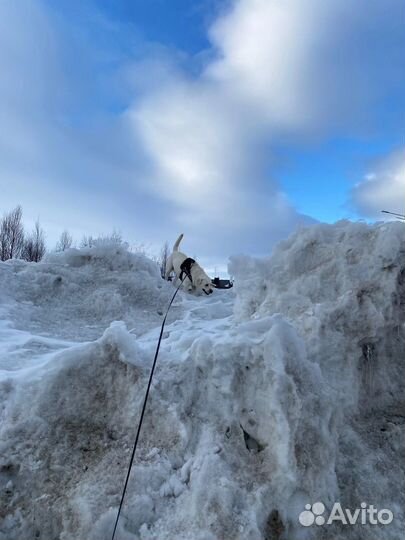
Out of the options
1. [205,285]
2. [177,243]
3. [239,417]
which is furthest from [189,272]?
[239,417]

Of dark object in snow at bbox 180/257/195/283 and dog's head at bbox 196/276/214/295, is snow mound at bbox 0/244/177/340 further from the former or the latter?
dark object in snow at bbox 180/257/195/283

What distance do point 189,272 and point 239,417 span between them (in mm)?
6232

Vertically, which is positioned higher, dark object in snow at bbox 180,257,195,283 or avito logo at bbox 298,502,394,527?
dark object in snow at bbox 180,257,195,283

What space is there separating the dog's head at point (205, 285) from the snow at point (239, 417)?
4365 millimetres

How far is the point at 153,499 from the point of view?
2.18m

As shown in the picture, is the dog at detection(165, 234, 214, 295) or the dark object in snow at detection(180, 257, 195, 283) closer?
the dog at detection(165, 234, 214, 295)

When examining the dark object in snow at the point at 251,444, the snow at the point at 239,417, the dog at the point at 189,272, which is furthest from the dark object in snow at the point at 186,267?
the dark object in snow at the point at 251,444

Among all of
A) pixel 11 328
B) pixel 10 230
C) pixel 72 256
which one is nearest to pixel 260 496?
pixel 11 328

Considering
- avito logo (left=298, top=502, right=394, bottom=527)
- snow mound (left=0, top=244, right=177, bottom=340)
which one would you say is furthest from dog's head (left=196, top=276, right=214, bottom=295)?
avito logo (left=298, top=502, right=394, bottom=527)

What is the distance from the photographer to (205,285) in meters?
8.29

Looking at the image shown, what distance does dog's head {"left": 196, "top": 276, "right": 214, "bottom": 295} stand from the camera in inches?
326

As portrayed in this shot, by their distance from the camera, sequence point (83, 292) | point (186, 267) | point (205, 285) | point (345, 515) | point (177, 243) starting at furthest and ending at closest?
point (177, 243), point (186, 267), point (205, 285), point (83, 292), point (345, 515)

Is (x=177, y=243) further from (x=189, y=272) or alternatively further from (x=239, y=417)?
(x=239, y=417)

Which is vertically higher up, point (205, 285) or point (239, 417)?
point (205, 285)
